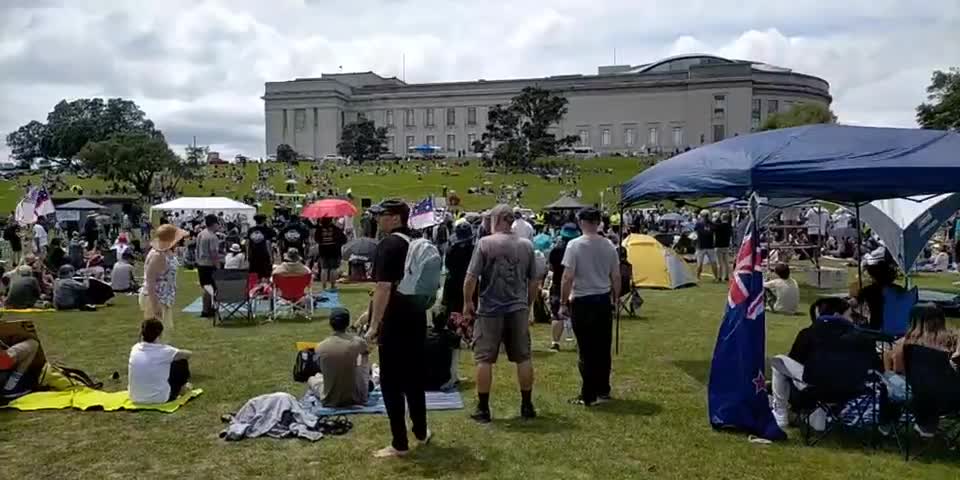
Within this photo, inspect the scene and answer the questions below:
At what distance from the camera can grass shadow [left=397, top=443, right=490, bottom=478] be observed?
5.21 metres

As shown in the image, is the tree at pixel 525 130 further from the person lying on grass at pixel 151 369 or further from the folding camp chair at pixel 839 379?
the folding camp chair at pixel 839 379

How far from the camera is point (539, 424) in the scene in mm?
6316

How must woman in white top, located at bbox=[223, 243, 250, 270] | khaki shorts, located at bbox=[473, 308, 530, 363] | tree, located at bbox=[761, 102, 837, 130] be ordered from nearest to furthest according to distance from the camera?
khaki shorts, located at bbox=[473, 308, 530, 363]
woman in white top, located at bbox=[223, 243, 250, 270]
tree, located at bbox=[761, 102, 837, 130]

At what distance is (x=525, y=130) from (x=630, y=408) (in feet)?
233

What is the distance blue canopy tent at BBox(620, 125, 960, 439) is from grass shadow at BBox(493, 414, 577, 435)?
3.52 ft

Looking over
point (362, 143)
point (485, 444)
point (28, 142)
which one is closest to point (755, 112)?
point (362, 143)

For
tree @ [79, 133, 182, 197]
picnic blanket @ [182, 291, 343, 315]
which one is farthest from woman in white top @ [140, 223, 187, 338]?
tree @ [79, 133, 182, 197]

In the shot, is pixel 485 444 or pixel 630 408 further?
pixel 630 408

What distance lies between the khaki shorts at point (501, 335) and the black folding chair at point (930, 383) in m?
2.51

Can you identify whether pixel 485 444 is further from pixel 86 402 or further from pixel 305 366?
pixel 86 402

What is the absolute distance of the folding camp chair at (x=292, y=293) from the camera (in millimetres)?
11938

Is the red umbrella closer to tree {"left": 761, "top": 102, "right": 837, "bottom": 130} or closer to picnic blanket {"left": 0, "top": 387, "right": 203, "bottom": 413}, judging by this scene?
picnic blanket {"left": 0, "top": 387, "right": 203, "bottom": 413}

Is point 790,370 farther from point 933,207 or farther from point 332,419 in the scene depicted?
point 933,207

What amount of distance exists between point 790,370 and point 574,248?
183 cm
